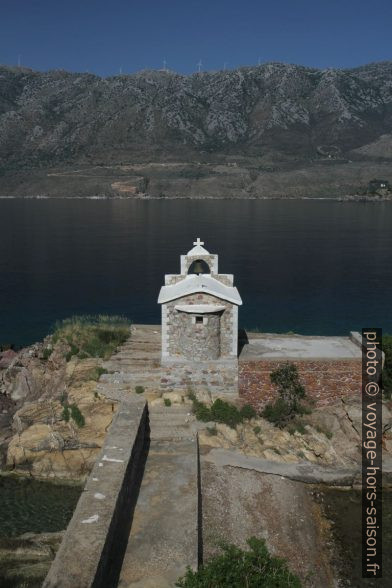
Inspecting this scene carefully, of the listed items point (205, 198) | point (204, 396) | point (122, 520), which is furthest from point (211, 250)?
point (205, 198)

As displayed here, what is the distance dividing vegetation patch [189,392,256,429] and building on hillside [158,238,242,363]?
170 cm

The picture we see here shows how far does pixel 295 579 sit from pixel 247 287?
43593mm

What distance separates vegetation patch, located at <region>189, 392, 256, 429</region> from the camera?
1906 cm

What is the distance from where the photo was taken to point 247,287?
5353 cm

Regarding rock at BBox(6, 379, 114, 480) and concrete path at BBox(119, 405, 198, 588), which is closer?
concrete path at BBox(119, 405, 198, 588)

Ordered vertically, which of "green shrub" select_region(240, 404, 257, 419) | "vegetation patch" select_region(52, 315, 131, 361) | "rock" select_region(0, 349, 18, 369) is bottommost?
"rock" select_region(0, 349, 18, 369)

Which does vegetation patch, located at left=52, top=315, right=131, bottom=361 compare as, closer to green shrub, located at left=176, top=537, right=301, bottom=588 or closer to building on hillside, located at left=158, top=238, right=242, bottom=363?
building on hillside, located at left=158, top=238, right=242, bottom=363

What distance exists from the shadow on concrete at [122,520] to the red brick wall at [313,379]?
4.20 metres

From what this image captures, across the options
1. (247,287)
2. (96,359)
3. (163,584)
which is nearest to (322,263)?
(247,287)

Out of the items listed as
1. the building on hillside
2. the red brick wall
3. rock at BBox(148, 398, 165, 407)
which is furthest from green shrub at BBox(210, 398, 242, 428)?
the building on hillside

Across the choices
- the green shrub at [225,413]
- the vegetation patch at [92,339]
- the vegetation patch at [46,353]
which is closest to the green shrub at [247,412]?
the green shrub at [225,413]

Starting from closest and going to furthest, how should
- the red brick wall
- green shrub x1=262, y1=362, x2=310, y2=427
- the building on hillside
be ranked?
green shrub x1=262, y1=362, x2=310, y2=427 → the building on hillside → the red brick wall

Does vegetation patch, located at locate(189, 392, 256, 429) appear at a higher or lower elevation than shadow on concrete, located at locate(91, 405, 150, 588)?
higher

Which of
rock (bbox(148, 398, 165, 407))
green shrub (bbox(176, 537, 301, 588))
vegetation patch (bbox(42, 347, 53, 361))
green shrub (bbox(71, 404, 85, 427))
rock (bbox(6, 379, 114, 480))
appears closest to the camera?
green shrub (bbox(176, 537, 301, 588))
